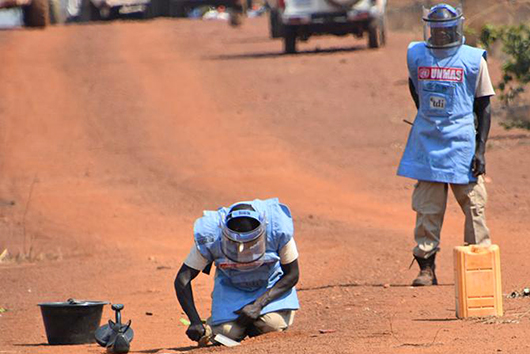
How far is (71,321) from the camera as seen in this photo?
22.4 feet

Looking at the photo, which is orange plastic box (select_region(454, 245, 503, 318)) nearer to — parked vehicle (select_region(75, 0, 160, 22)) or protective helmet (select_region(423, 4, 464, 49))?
protective helmet (select_region(423, 4, 464, 49))

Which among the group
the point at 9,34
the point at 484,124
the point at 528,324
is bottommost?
the point at 9,34

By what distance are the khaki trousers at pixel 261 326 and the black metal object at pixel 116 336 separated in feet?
1.57

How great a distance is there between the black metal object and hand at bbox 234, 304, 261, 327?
606 millimetres

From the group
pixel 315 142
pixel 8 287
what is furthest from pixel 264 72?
pixel 8 287

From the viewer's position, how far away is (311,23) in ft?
74.0

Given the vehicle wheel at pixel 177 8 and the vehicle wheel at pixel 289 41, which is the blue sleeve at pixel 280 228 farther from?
the vehicle wheel at pixel 177 8

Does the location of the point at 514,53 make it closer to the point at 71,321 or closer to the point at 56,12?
the point at 71,321

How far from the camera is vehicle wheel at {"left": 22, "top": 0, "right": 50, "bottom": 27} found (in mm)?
29391

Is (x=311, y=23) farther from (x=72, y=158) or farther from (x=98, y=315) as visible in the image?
(x=98, y=315)

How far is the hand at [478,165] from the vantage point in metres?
7.62

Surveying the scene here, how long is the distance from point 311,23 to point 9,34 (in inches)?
361

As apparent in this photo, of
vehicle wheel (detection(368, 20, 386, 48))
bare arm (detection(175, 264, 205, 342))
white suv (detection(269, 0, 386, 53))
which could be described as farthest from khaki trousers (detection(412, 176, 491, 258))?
vehicle wheel (detection(368, 20, 386, 48))

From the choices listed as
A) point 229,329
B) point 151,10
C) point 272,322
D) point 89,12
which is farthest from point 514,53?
point 89,12
